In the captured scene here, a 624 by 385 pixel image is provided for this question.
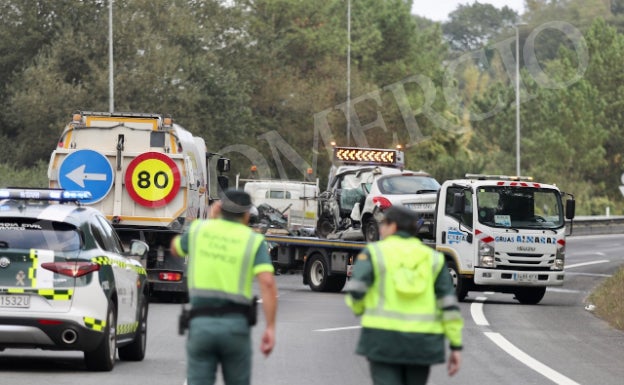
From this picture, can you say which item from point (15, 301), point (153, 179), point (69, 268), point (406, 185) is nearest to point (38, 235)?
point (69, 268)

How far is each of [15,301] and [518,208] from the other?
50.0 feet

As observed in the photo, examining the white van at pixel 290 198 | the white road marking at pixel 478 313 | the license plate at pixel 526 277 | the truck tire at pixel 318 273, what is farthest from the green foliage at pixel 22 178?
the license plate at pixel 526 277

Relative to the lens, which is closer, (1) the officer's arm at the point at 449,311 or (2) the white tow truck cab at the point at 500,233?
(1) the officer's arm at the point at 449,311

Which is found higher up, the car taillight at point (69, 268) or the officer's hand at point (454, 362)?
the car taillight at point (69, 268)

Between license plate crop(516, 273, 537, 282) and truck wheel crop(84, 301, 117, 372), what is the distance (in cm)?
1374

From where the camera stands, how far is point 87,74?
189 ft

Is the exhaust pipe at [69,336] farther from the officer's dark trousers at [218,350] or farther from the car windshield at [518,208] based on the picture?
the car windshield at [518,208]

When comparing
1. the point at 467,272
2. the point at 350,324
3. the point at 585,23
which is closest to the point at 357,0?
the point at 585,23

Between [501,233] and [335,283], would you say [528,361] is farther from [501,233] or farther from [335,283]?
[335,283]

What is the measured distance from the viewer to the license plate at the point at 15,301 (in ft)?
44.6

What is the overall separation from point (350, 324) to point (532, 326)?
2.73 meters

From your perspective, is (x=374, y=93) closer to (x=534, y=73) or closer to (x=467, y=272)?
(x=534, y=73)

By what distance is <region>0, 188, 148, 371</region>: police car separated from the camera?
13625mm

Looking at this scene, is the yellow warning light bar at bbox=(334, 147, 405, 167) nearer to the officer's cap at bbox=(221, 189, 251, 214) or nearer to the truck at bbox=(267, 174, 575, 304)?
the truck at bbox=(267, 174, 575, 304)
